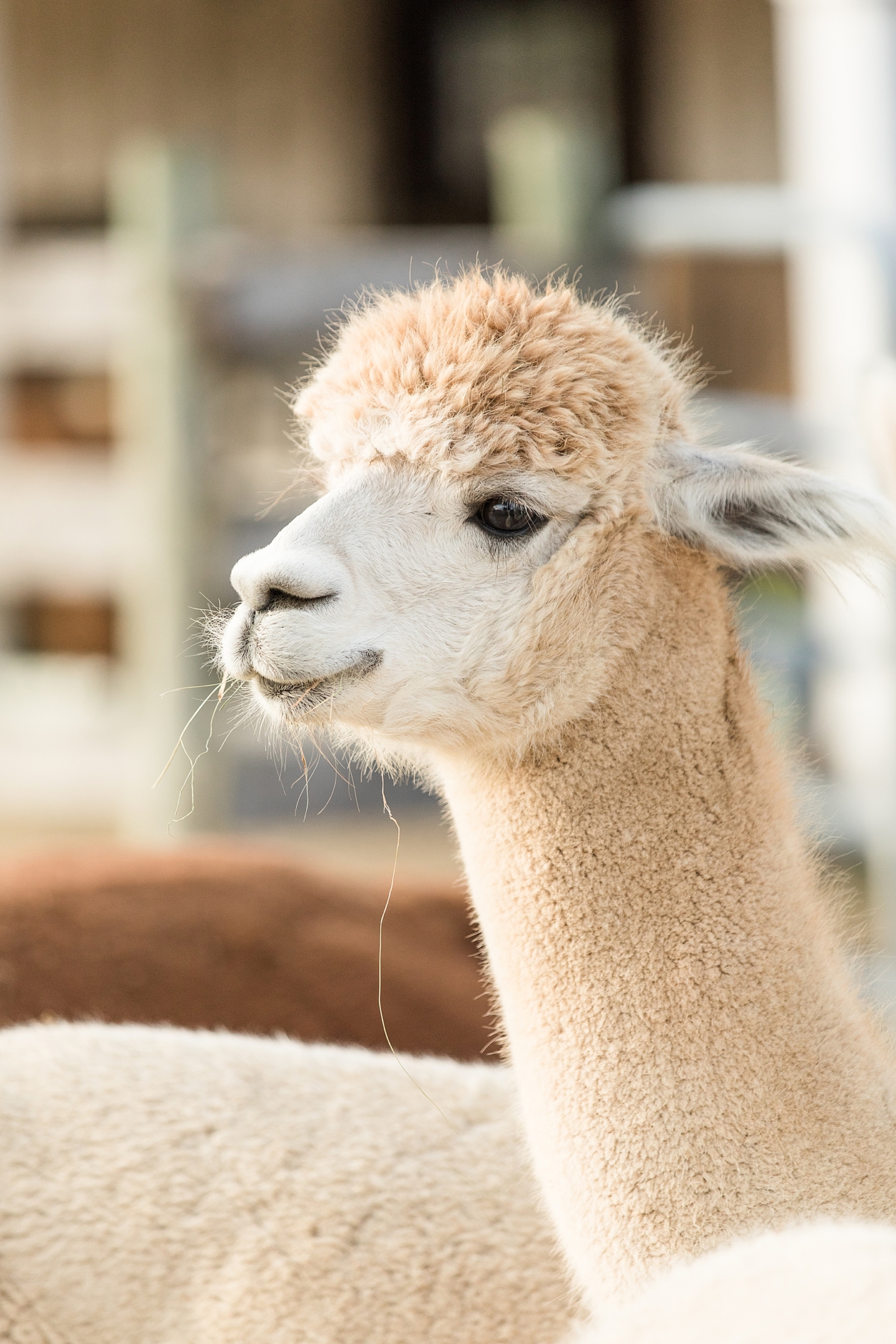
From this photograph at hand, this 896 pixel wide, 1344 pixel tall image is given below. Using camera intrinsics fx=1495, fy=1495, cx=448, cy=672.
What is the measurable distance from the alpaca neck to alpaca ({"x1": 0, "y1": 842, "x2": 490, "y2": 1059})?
735 millimetres

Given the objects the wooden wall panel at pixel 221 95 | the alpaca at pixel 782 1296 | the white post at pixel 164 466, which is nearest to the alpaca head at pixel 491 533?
the alpaca at pixel 782 1296

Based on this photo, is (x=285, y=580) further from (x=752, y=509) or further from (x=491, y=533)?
(x=752, y=509)

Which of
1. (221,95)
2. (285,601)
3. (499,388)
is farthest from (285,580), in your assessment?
(221,95)

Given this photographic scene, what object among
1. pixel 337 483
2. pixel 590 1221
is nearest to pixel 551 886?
pixel 590 1221

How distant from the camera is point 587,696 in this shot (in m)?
1.43

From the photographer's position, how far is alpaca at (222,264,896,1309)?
1371 mm

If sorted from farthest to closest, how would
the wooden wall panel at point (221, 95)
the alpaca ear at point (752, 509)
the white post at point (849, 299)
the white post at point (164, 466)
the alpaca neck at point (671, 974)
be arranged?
the wooden wall panel at point (221, 95)
the white post at point (164, 466)
the white post at point (849, 299)
the alpaca ear at point (752, 509)
the alpaca neck at point (671, 974)

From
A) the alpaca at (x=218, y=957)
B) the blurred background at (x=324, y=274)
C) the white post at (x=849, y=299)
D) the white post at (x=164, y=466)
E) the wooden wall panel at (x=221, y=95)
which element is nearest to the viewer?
the alpaca at (x=218, y=957)

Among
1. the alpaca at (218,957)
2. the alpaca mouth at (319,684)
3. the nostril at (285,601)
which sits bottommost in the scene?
the alpaca at (218,957)

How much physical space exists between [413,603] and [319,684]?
121 millimetres

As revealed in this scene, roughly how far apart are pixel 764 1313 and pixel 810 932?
20.8 inches

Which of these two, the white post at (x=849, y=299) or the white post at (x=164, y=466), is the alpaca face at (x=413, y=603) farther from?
the white post at (x=164, y=466)

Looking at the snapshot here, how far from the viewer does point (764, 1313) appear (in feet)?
3.20

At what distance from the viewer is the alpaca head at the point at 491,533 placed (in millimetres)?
1400
